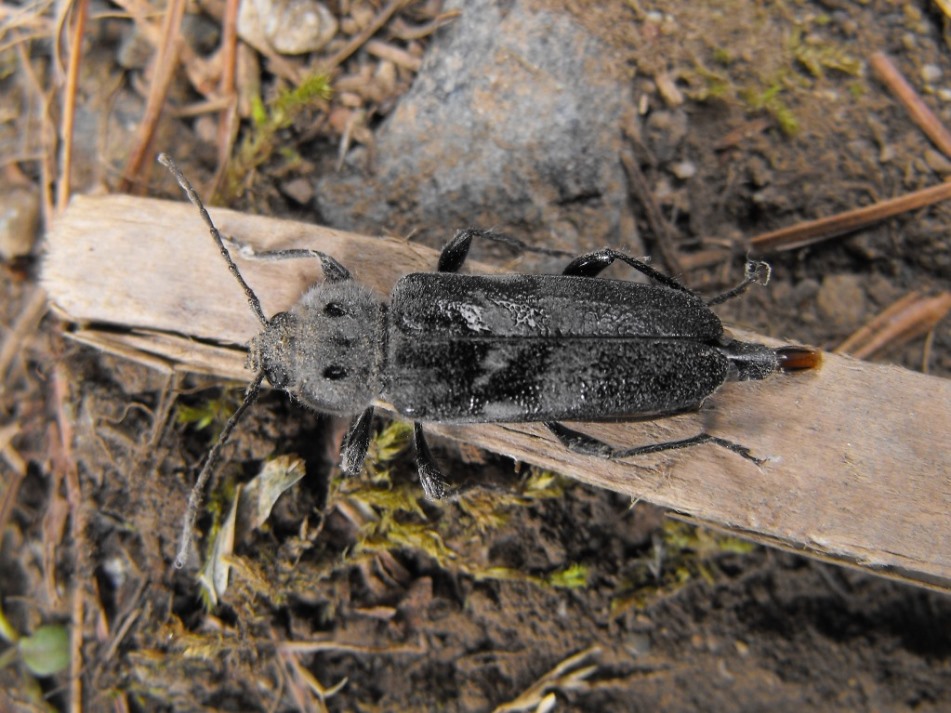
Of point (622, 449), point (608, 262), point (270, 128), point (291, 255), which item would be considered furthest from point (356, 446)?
point (270, 128)

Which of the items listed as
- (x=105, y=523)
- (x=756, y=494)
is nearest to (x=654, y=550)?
(x=756, y=494)

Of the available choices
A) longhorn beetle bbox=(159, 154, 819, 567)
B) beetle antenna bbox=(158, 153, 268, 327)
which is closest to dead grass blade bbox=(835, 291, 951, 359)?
longhorn beetle bbox=(159, 154, 819, 567)

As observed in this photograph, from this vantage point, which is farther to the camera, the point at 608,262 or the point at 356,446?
the point at 608,262

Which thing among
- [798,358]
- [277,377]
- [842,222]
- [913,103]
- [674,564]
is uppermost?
[913,103]

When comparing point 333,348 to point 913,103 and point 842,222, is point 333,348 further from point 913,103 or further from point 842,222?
point 913,103

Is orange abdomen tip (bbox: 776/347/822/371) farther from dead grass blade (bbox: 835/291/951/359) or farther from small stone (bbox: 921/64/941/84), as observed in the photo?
small stone (bbox: 921/64/941/84)

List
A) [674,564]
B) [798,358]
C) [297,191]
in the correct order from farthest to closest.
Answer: [297,191]
[674,564]
[798,358]
